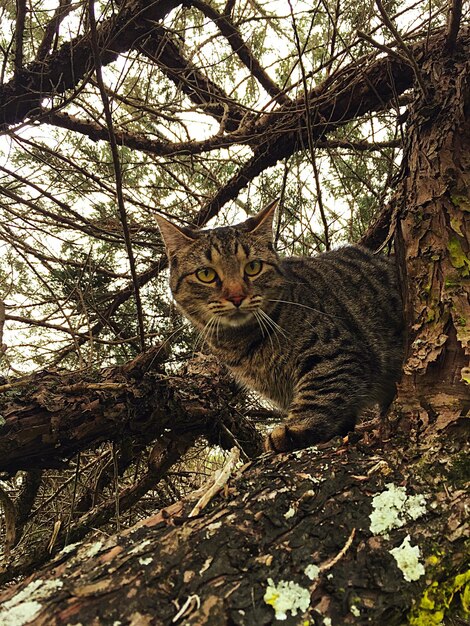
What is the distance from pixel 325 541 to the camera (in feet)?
3.19

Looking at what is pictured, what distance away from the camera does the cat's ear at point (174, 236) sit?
7.83 ft

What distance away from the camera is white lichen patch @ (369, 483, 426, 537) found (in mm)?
1008

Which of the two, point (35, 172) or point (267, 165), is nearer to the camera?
point (35, 172)

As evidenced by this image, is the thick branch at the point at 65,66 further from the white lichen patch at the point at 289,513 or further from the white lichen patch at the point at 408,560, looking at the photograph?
the white lichen patch at the point at 408,560

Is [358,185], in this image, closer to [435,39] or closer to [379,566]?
[435,39]

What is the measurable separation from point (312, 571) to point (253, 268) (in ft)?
5.37

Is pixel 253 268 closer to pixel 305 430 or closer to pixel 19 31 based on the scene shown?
pixel 305 430

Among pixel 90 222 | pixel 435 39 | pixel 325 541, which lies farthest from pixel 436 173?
pixel 90 222

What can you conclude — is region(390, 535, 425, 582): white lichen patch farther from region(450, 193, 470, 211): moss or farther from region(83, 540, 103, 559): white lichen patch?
region(450, 193, 470, 211): moss

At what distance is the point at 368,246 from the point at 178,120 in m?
1.35

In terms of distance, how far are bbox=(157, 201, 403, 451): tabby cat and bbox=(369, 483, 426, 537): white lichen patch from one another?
889 millimetres

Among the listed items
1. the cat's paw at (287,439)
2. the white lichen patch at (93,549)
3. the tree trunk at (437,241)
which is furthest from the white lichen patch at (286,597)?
the cat's paw at (287,439)

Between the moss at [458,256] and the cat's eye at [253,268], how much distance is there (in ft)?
3.12

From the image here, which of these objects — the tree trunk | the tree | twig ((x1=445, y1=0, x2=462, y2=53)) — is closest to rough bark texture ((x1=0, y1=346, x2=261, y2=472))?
the tree
